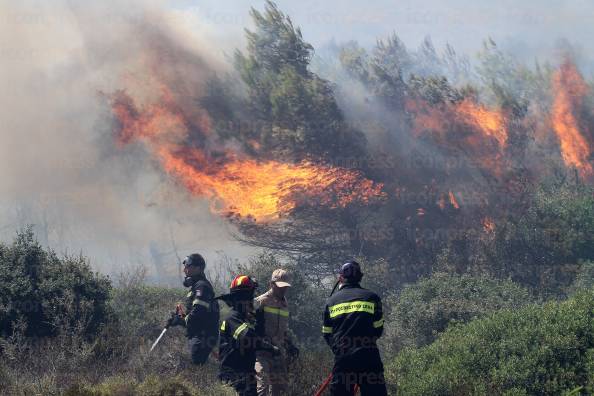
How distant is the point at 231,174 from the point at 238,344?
15061 millimetres

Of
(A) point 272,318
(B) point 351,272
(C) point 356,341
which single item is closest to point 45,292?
(A) point 272,318

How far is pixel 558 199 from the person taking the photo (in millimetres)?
22219

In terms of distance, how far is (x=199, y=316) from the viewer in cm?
1116

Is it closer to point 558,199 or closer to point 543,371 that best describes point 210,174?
point 558,199

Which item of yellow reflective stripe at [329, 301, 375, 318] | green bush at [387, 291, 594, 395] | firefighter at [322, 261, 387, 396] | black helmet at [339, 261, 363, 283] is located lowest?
green bush at [387, 291, 594, 395]

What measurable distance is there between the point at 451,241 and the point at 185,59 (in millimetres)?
11916

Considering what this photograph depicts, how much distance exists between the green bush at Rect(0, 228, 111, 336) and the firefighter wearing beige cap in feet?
11.8

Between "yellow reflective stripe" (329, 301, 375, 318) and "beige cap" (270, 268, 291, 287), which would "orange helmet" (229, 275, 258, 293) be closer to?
"beige cap" (270, 268, 291, 287)

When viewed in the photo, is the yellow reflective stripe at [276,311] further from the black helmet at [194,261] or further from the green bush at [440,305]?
the green bush at [440,305]

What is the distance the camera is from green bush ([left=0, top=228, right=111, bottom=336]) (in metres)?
11.4

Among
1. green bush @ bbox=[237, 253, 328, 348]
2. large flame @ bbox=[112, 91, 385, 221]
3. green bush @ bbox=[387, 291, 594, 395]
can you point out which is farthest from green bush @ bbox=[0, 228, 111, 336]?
large flame @ bbox=[112, 91, 385, 221]

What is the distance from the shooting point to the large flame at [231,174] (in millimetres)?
22969

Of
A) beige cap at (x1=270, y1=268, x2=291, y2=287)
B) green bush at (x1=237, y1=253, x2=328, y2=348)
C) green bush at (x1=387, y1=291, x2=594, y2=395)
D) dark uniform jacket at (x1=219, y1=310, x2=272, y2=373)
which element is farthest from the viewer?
green bush at (x1=237, y1=253, x2=328, y2=348)

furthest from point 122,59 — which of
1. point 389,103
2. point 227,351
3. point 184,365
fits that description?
point 227,351
